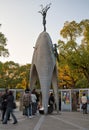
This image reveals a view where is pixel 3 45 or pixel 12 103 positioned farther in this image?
pixel 3 45

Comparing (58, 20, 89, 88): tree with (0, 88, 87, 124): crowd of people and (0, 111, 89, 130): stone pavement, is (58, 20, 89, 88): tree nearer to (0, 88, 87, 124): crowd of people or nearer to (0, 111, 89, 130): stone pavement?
(0, 88, 87, 124): crowd of people

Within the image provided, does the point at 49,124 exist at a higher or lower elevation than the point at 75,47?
lower

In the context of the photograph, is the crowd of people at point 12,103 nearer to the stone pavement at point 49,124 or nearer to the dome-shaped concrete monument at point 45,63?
the stone pavement at point 49,124

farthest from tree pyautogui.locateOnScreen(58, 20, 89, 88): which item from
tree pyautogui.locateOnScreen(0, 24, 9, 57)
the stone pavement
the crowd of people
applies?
the stone pavement

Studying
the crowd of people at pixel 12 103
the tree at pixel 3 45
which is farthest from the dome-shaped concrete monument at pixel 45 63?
the tree at pixel 3 45

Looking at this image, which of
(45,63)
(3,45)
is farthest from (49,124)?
(3,45)

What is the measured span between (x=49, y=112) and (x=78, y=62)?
17.8 meters

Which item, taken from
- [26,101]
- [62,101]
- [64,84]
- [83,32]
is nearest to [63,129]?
[26,101]

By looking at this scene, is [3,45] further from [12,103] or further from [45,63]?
[12,103]

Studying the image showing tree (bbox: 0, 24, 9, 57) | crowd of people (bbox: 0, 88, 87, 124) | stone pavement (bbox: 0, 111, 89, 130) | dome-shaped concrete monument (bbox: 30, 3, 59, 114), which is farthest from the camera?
tree (bbox: 0, 24, 9, 57)

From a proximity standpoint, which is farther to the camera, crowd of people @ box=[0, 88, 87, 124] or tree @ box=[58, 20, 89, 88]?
tree @ box=[58, 20, 89, 88]

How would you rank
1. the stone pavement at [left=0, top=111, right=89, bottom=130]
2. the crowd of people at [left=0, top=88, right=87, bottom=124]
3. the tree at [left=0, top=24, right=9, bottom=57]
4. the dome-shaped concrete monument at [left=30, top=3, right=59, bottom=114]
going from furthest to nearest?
the tree at [left=0, top=24, right=9, bottom=57] → the dome-shaped concrete monument at [left=30, top=3, right=59, bottom=114] → the crowd of people at [left=0, top=88, right=87, bottom=124] → the stone pavement at [left=0, top=111, right=89, bottom=130]

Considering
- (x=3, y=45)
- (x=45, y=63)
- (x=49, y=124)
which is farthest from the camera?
(x=3, y=45)

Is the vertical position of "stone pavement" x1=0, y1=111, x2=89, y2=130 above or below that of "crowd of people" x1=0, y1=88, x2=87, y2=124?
below
